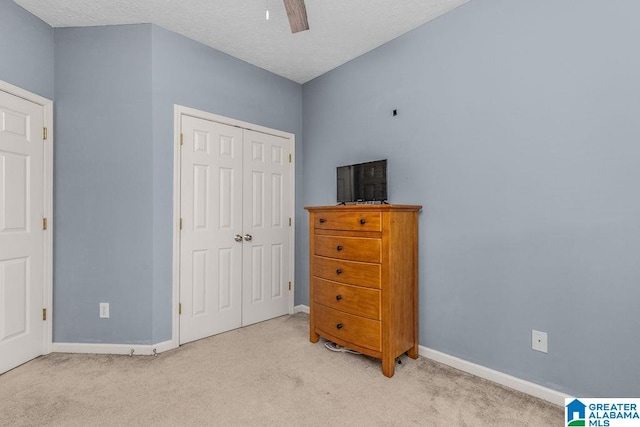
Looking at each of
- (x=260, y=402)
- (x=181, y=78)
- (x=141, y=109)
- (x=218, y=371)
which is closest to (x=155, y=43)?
(x=181, y=78)

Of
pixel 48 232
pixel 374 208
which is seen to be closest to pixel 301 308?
pixel 374 208

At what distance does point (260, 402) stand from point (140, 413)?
646 mm

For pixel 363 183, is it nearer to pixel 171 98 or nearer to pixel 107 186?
pixel 171 98

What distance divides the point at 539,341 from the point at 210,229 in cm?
259

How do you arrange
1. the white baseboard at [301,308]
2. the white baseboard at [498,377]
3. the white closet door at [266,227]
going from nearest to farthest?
the white baseboard at [498,377], the white closet door at [266,227], the white baseboard at [301,308]

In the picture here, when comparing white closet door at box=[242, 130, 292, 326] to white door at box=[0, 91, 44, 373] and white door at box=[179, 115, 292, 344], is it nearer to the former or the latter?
white door at box=[179, 115, 292, 344]

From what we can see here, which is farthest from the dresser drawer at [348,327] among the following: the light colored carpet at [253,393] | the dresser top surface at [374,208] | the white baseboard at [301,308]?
the white baseboard at [301,308]

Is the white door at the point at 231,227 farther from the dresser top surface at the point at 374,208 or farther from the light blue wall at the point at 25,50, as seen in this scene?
the light blue wall at the point at 25,50

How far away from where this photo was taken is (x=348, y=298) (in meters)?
2.35

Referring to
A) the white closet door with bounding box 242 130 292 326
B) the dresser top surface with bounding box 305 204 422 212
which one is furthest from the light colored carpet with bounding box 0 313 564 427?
the dresser top surface with bounding box 305 204 422 212

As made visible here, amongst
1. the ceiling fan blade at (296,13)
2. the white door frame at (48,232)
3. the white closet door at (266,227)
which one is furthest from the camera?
the white closet door at (266,227)

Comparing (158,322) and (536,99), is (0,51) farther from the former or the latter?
(536,99)

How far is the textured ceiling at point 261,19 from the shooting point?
2248mm

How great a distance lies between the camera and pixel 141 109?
2486mm
